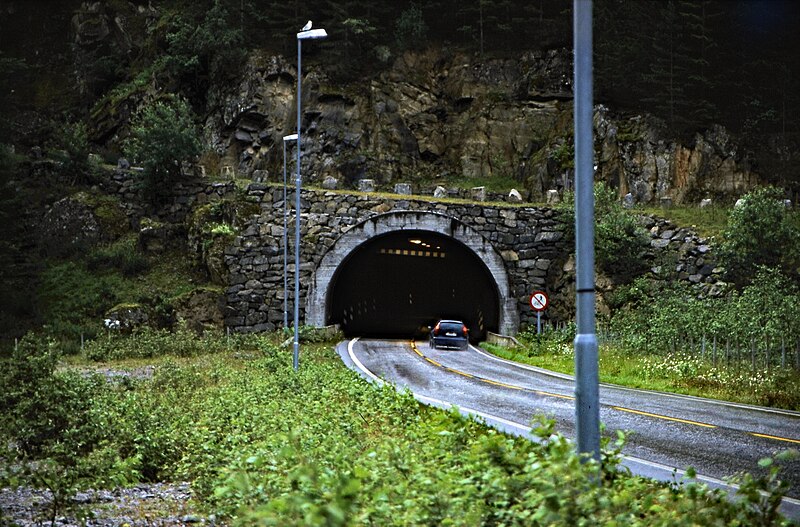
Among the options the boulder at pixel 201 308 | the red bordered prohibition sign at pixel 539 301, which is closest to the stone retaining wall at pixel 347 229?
the boulder at pixel 201 308

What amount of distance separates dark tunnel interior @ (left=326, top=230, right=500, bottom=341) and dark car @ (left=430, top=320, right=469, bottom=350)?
4.80m

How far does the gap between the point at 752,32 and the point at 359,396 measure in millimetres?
48396

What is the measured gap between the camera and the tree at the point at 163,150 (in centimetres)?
4091

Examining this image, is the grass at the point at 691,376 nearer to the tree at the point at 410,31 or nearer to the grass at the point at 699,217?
the grass at the point at 699,217

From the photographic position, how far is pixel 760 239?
107ft

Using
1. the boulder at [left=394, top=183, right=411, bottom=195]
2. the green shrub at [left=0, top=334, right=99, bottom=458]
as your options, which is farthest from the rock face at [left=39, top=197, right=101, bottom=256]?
the green shrub at [left=0, top=334, right=99, bottom=458]

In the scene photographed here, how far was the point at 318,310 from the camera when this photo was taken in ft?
123

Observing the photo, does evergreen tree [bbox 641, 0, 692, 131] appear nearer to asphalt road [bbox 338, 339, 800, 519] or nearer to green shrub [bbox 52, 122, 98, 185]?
asphalt road [bbox 338, 339, 800, 519]

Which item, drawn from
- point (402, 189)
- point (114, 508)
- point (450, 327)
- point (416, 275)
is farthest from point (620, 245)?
point (114, 508)

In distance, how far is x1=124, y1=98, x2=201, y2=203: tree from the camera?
40.9m

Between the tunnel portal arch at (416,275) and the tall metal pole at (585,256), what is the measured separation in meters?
30.5

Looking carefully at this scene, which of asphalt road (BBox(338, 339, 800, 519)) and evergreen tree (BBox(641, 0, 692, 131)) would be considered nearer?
asphalt road (BBox(338, 339, 800, 519))

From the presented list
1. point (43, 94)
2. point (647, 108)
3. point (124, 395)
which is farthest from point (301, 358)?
point (43, 94)

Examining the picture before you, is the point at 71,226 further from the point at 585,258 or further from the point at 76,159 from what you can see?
the point at 585,258
